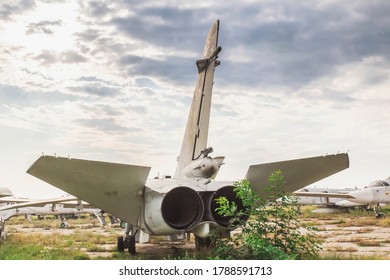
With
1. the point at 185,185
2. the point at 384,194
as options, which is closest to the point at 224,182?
the point at 185,185

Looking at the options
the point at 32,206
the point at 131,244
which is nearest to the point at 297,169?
the point at 131,244

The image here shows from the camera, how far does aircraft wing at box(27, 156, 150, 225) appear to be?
14.6ft

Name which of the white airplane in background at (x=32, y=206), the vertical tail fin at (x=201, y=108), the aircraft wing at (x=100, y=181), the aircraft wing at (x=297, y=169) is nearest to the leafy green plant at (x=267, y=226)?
the aircraft wing at (x=297, y=169)

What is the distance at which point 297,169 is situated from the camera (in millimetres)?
5438

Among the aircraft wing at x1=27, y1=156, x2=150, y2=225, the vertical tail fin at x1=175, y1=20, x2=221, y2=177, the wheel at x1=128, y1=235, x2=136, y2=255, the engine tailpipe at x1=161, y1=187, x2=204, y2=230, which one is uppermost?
the vertical tail fin at x1=175, y1=20, x2=221, y2=177

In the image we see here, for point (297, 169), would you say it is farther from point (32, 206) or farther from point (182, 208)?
point (32, 206)

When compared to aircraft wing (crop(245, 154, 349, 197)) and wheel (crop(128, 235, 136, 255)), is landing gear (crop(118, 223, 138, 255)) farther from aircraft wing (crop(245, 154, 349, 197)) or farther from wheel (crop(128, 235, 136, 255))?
aircraft wing (crop(245, 154, 349, 197))

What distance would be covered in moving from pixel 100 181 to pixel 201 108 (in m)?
2.14

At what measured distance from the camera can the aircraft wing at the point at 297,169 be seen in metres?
5.30

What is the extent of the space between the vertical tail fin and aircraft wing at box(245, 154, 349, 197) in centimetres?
120

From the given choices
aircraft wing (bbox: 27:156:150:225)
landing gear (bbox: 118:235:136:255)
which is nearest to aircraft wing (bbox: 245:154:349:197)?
aircraft wing (bbox: 27:156:150:225)

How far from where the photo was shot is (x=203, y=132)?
6.40 m

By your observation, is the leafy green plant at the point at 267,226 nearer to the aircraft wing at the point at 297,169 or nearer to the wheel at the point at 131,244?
the aircraft wing at the point at 297,169

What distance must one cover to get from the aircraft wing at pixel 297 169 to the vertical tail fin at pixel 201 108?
1.20m
